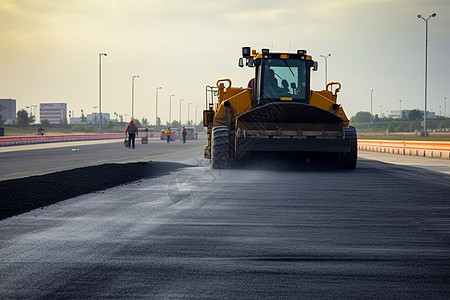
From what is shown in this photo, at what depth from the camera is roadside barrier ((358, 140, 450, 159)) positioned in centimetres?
2873

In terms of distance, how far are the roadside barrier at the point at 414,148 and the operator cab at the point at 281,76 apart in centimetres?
1204

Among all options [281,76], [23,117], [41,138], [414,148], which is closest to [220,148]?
[281,76]

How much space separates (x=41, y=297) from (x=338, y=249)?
3.14 m

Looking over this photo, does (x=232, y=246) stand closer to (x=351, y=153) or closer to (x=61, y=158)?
(x=351, y=153)

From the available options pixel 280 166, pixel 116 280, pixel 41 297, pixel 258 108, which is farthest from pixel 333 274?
pixel 280 166

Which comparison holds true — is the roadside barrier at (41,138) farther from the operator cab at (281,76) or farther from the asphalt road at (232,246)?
the asphalt road at (232,246)

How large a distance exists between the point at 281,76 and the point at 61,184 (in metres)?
8.23

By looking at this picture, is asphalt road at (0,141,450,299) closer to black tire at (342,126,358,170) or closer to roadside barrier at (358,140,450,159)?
black tire at (342,126,358,170)

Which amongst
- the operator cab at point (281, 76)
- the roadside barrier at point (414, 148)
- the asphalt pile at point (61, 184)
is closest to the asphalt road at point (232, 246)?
Answer: the asphalt pile at point (61, 184)

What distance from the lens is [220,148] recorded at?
1766cm

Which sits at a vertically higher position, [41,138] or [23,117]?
[23,117]

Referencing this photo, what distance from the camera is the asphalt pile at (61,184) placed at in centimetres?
1047

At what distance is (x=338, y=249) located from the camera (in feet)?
21.4

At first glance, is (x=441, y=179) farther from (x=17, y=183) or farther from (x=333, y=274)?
(x=333, y=274)
